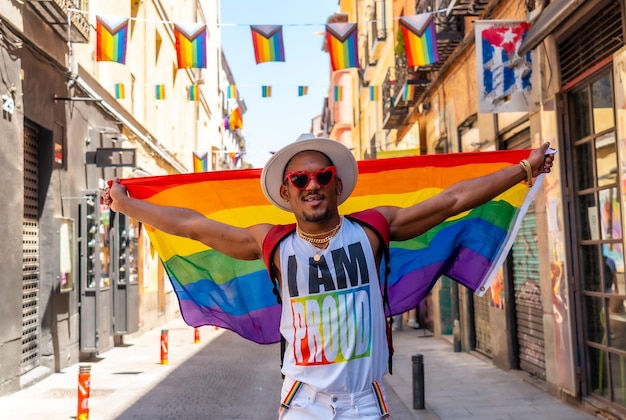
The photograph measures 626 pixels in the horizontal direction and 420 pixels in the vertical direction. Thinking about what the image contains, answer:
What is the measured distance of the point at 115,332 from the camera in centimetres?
1656

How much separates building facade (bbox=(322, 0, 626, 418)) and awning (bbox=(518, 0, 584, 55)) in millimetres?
18

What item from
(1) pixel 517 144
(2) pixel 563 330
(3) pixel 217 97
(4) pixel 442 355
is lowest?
(4) pixel 442 355

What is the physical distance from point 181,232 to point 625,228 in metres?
5.52

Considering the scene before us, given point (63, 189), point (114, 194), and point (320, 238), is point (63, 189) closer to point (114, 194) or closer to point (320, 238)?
point (114, 194)

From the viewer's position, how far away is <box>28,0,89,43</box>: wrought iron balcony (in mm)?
12078

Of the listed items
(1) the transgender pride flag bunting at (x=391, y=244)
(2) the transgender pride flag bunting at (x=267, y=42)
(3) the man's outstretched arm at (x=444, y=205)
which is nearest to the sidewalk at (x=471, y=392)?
(1) the transgender pride flag bunting at (x=391, y=244)

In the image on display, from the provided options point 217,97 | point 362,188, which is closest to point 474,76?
point 362,188

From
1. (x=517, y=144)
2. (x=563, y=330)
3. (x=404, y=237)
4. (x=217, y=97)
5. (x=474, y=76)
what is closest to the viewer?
(x=404, y=237)

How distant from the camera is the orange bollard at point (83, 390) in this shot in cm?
824

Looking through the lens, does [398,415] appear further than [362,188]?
Yes

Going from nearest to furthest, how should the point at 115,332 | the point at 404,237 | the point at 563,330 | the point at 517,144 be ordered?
the point at 404,237
the point at 563,330
the point at 517,144
the point at 115,332

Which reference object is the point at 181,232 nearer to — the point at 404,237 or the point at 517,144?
the point at 404,237

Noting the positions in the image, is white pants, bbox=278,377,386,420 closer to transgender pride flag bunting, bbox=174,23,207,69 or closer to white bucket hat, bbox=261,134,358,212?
white bucket hat, bbox=261,134,358,212

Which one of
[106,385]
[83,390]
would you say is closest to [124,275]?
[106,385]
